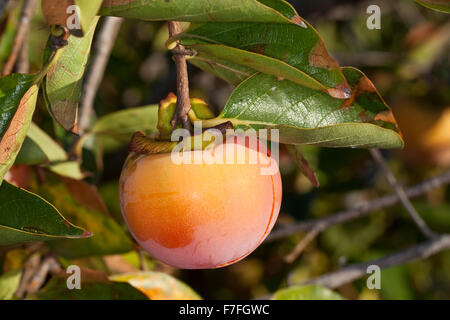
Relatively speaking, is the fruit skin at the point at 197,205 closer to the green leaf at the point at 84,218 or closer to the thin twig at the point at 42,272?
the green leaf at the point at 84,218

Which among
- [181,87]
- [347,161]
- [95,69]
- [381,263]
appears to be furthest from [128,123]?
[347,161]

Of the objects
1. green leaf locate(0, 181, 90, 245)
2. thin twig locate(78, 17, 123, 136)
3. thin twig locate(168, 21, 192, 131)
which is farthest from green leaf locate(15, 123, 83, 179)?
thin twig locate(168, 21, 192, 131)

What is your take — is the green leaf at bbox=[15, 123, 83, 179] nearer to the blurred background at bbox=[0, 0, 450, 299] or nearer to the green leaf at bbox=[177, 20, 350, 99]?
the blurred background at bbox=[0, 0, 450, 299]

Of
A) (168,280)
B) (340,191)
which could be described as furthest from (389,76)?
(168,280)

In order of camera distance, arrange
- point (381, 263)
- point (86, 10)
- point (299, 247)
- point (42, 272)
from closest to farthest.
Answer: point (86, 10)
point (42, 272)
point (381, 263)
point (299, 247)

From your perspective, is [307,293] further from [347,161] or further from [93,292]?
[347,161]

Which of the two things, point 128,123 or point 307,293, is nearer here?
point 307,293

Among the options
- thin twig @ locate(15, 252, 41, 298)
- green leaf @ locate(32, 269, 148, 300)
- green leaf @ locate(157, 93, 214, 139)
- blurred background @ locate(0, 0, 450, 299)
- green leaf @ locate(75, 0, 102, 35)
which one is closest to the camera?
green leaf @ locate(75, 0, 102, 35)
